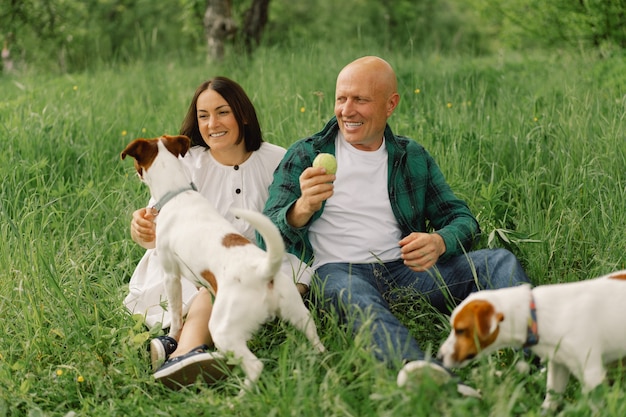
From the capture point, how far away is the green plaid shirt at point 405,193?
3.57 meters

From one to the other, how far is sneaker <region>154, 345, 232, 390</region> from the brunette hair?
1.35 m

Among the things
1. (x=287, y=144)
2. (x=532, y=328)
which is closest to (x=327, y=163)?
(x=532, y=328)

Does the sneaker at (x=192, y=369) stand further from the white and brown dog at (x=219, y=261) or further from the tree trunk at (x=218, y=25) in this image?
the tree trunk at (x=218, y=25)

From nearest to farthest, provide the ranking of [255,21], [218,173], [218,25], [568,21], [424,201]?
1. [424,201]
2. [218,173]
3. [568,21]
4. [218,25]
5. [255,21]

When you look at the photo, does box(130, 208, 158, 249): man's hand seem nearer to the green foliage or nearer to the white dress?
the white dress

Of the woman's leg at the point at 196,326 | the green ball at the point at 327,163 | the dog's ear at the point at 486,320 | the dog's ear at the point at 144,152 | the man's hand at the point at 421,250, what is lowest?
the woman's leg at the point at 196,326

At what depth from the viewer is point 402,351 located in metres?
2.82

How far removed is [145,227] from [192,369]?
35.9 inches

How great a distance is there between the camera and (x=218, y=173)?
3.87m

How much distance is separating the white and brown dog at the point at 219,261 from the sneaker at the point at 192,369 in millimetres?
165

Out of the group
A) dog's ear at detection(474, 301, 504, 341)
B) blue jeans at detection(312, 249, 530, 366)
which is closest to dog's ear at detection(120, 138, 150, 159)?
blue jeans at detection(312, 249, 530, 366)

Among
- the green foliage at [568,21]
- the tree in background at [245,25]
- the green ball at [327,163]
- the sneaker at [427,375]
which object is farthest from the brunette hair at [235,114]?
the green foliage at [568,21]

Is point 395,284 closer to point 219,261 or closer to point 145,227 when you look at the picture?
point 219,261

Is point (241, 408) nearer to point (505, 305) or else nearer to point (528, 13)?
point (505, 305)
